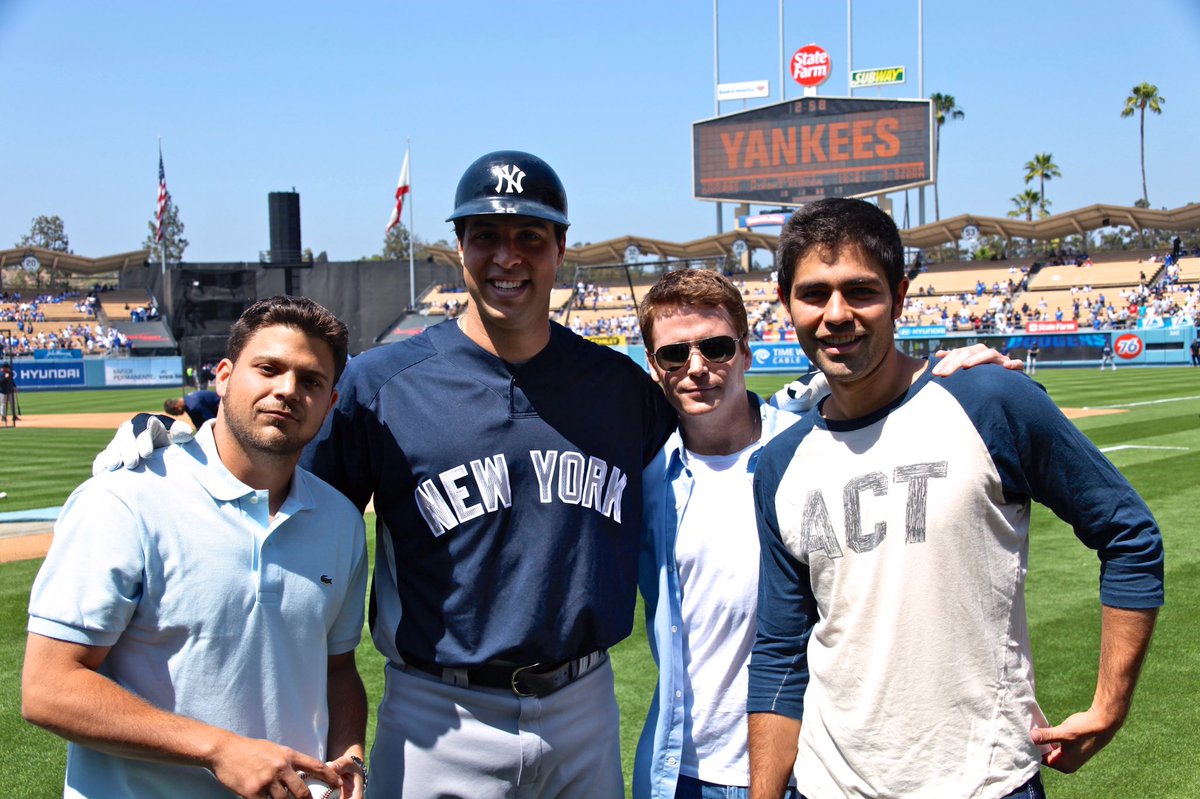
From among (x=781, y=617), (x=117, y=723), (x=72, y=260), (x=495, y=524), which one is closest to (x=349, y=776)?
(x=117, y=723)

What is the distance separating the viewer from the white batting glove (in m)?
3.41

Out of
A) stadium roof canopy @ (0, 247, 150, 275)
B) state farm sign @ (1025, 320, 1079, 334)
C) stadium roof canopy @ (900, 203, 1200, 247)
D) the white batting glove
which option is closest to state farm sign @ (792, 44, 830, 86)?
stadium roof canopy @ (900, 203, 1200, 247)

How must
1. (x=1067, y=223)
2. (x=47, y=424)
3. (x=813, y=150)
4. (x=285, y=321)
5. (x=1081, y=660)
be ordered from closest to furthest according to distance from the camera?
1. (x=285, y=321)
2. (x=1081, y=660)
3. (x=47, y=424)
4. (x=813, y=150)
5. (x=1067, y=223)

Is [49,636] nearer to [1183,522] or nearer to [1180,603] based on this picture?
[1180,603]

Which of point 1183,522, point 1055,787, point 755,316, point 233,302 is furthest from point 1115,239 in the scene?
point 1055,787

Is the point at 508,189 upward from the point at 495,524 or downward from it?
upward

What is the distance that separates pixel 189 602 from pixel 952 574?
171cm

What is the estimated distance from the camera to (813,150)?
46688mm

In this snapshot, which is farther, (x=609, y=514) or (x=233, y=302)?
(x=233, y=302)

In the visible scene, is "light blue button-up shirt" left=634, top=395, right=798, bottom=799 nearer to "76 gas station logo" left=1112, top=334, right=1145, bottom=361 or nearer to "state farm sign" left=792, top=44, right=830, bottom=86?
"76 gas station logo" left=1112, top=334, right=1145, bottom=361

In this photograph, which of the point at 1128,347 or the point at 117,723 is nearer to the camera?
the point at 117,723

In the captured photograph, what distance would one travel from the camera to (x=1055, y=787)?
15.1ft

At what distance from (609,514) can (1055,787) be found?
2.96 metres

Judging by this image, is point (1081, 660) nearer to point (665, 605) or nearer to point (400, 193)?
point (665, 605)
